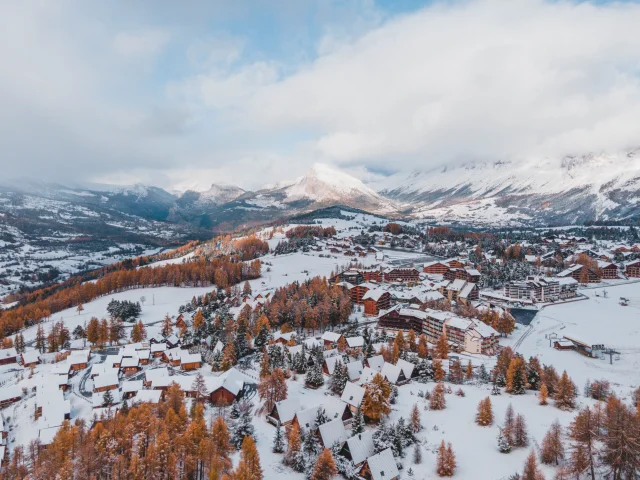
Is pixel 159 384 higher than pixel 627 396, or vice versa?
pixel 627 396

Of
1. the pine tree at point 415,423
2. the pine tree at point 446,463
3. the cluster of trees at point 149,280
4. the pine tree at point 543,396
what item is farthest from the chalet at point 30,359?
the pine tree at point 543,396

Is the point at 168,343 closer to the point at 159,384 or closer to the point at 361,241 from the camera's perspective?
the point at 159,384

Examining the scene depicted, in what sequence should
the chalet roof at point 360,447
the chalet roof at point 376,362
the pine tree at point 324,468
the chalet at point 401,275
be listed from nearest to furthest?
1. the pine tree at point 324,468
2. the chalet roof at point 360,447
3. the chalet roof at point 376,362
4. the chalet at point 401,275

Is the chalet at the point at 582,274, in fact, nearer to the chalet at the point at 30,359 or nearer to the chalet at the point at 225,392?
the chalet at the point at 225,392

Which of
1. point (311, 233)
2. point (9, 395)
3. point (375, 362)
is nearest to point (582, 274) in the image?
point (375, 362)

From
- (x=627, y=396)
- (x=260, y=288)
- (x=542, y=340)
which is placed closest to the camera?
(x=627, y=396)

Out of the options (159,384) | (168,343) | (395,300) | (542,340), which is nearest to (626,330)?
(542,340)
